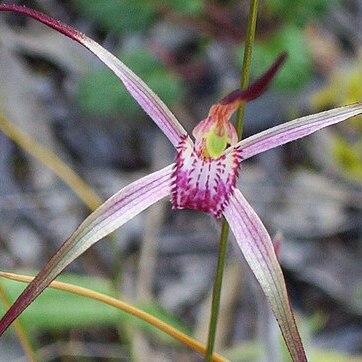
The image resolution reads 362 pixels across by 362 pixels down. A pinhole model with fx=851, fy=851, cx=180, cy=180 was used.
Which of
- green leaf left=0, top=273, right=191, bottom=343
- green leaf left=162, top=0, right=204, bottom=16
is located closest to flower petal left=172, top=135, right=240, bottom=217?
green leaf left=0, top=273, right=191, bottom=343

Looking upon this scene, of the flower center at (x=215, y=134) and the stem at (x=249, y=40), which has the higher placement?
the stem at (x=249, y=40)

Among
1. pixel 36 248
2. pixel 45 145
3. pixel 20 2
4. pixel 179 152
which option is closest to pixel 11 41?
pixel 20 2

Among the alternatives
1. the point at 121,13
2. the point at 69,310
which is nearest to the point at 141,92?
the point at 69,310

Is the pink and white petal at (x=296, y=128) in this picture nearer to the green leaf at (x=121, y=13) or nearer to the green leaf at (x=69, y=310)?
the green leaf at (x=69, y=310)

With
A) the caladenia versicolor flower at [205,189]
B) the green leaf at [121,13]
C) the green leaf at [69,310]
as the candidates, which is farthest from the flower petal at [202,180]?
the green leaf at [121,13]

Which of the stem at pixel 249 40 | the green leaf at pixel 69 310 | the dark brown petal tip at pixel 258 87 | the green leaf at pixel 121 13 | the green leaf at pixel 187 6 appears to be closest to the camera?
the dark brown petal tip at pixel 258 87

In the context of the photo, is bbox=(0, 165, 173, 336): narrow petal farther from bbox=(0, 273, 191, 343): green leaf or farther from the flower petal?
bbox=(0, 273, 191, 343): green leaf

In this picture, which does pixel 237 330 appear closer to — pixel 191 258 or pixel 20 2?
pixel 191 258
